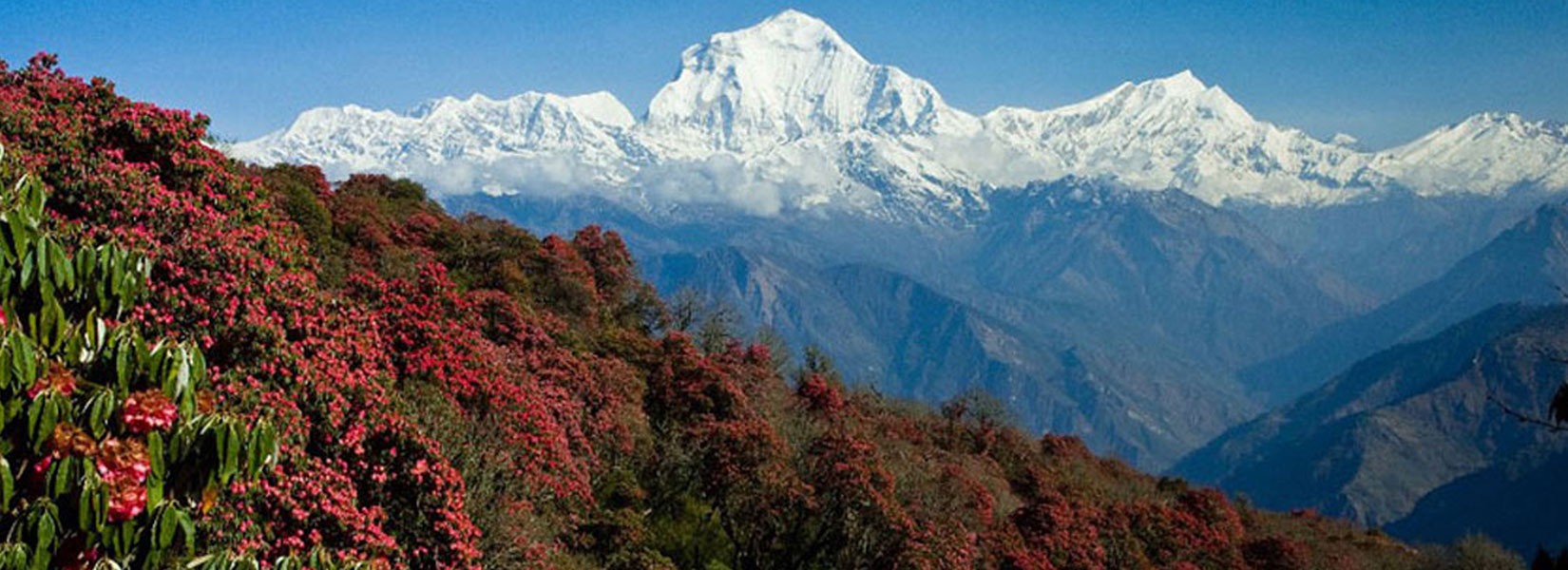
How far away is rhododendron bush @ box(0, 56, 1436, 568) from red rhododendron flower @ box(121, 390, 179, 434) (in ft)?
0.05

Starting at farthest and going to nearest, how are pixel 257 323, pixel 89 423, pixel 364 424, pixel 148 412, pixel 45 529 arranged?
1. pixel 364 424
2. pixel 257 323
3. pixel 148 412
4. pixel 89 423
5. pixel 45 529

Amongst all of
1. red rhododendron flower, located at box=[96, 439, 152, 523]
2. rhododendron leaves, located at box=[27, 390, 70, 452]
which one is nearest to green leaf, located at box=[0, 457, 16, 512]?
rhododendron leaves, located at box=[27, 390, 70, 452]

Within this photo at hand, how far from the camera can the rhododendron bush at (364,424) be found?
7234 mm

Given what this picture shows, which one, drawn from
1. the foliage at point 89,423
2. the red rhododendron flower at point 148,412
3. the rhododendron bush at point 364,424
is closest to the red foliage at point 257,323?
the rhododendron bush at point 364,424

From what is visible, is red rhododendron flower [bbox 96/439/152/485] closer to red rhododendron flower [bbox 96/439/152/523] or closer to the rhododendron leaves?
red rhododendron flower [bbox 96/439/152/523]

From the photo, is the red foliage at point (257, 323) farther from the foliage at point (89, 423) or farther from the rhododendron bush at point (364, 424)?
the foliage at point (89, 423)

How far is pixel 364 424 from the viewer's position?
15.1 m

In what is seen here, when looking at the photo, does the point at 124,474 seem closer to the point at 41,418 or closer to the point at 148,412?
the point at 148,412

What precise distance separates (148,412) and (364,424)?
819 centimetres

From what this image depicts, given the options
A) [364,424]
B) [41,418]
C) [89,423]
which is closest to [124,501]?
[89,423]

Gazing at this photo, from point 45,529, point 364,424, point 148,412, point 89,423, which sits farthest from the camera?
point 364,424

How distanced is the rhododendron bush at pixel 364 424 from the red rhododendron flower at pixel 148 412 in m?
0.01

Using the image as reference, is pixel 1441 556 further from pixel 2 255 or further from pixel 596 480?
pixel 2 255

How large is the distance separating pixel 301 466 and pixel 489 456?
6401 millimetres
